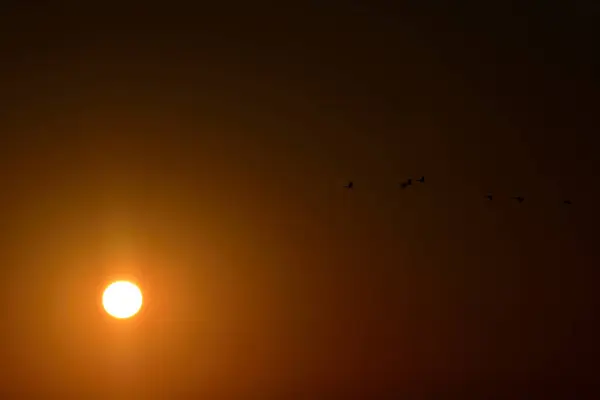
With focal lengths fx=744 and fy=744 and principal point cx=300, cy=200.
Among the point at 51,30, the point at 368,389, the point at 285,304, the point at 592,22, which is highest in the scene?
the point at 51,30

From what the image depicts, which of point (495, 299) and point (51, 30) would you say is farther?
point (495, 299)

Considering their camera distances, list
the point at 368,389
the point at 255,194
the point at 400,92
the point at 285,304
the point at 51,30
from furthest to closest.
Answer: the point at 368,389
the point at 285,304
the point at 255,194
the point at 400,92
the point at 51,30

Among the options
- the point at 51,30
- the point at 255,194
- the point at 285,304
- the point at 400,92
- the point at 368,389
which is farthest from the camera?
the point at 368,389

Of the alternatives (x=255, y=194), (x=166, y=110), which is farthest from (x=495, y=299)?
(x=166, y=110)

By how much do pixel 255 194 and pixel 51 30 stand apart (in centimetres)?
55

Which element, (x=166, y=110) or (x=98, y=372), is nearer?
(x=166, y=110)

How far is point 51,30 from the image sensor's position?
4.84ft

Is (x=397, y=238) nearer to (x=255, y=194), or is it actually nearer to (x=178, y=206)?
(x=255, y=194)

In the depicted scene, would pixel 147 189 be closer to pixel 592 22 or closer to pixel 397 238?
pixel 397 238

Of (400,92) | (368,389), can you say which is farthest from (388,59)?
(368,389)

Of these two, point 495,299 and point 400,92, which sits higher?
point 400,92

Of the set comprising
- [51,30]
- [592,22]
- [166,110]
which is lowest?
[592,22]

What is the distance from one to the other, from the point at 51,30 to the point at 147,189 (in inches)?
15.6

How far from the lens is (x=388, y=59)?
1536 millimetres
